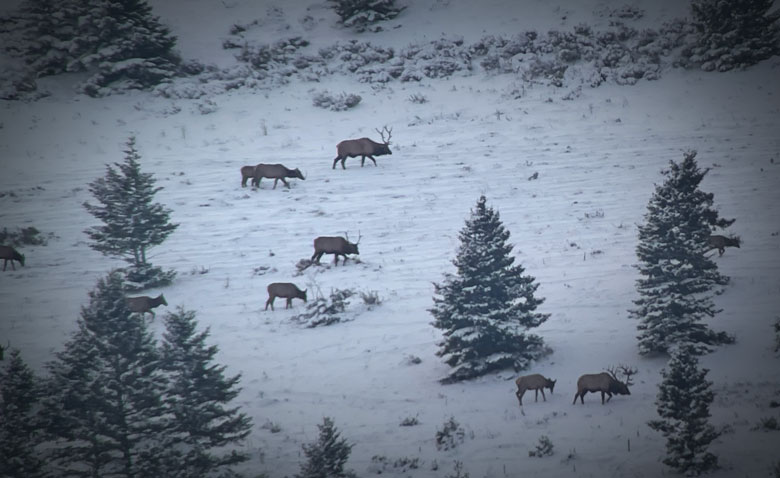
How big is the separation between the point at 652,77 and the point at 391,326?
28.0 meters

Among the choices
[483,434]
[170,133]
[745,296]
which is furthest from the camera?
[170,133]

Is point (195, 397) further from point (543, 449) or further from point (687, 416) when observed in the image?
point (687, 416)

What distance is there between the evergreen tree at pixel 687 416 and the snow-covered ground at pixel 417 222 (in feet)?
1.48

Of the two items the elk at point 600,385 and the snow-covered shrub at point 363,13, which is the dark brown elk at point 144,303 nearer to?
the elk at point 600,385

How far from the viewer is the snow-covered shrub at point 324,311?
58.8 feet

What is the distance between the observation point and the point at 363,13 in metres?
48.1

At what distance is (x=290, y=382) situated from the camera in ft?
48.8

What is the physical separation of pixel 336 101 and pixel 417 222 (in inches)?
627

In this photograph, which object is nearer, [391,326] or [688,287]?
[688,287]

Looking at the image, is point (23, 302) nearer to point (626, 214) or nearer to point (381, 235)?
point (381, 235)

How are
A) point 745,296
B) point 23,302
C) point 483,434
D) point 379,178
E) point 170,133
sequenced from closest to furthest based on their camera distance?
1. point 483,434
2. point 745,296
3. point 23,302
4. point 379,178
5. point 170,133

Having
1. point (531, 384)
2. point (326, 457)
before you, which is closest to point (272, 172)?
point (531, 384)

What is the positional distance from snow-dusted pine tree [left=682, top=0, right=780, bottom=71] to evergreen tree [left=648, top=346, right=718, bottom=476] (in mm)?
32762

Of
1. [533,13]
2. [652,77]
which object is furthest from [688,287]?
[533,13]
